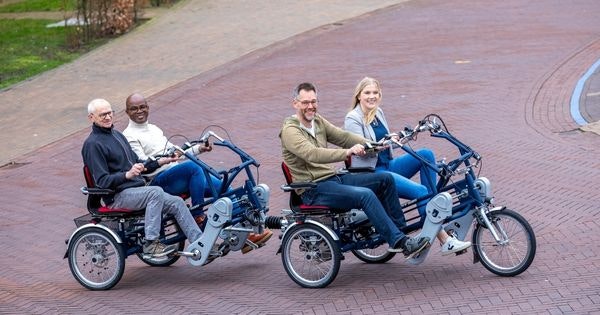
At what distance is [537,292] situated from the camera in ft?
27.7

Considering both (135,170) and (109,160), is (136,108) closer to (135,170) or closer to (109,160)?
(109,160)

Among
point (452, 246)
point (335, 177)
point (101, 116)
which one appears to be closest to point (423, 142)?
point (335, 177)

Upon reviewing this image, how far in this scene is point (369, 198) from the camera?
28.8ft

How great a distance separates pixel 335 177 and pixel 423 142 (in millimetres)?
5429

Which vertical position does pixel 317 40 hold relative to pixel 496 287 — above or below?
below

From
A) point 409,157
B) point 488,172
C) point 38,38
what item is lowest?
point 38,38

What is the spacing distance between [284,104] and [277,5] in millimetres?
9767

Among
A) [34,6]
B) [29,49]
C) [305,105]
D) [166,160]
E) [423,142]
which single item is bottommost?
[34,6]

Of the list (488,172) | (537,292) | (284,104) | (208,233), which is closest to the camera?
(537,292)

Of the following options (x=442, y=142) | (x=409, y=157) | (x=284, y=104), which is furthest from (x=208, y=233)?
(x=284, y=104)

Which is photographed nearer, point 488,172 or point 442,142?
point 488,172

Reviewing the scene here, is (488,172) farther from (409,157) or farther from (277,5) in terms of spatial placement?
(277,5)

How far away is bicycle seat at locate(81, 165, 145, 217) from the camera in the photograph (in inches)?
368

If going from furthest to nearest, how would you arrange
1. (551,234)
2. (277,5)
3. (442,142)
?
(277,5) < (442,142) < (551,234)
